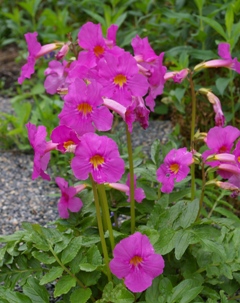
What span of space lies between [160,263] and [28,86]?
3.21 metres

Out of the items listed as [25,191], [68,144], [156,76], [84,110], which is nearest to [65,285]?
[68,144]

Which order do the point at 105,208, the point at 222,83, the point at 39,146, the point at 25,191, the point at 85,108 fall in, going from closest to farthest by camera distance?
the point at 85,108 < the point at 39,146 < the point at 105,208 < the point at 222,83 < the point at 25,191

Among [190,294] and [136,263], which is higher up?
[136,263]

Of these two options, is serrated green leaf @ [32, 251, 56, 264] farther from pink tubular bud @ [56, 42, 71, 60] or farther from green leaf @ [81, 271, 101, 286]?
pink tubular bud @ [56, 42, 71, 60]

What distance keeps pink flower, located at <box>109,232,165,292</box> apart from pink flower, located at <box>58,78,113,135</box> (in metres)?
0.37

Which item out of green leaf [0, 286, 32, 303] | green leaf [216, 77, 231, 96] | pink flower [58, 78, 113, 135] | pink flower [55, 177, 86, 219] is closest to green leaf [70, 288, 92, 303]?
green leaf [0, 286, 32, 303]

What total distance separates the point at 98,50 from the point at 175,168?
1.53ft

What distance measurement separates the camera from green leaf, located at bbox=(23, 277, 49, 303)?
2195 millimetres

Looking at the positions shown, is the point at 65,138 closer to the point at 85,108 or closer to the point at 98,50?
the point at 85,108

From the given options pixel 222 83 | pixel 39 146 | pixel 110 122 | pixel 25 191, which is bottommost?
pixel 25 191

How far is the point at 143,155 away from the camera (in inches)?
145

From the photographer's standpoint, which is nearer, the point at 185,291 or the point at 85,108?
the point at 85,108

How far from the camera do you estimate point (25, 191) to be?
11.7 feet

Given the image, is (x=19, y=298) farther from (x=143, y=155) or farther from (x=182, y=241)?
(x=143, y=155)
